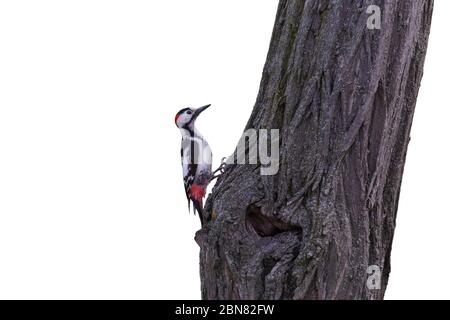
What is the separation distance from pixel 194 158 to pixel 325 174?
4.31ft

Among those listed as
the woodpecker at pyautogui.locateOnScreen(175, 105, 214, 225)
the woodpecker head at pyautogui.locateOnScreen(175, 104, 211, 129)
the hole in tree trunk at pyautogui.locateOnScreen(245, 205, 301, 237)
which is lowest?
the hole in tree trunk at pyautogui.locateOnScreen(245, 205, 301, 237)

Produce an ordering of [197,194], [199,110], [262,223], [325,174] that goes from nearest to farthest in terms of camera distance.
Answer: [325,174], [262,223], [197,194], [199,110]

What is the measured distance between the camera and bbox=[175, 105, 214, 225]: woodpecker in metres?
5.77

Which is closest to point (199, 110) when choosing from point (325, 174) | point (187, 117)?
point (187, 117)

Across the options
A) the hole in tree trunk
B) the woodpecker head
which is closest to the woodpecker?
the woodpecker head

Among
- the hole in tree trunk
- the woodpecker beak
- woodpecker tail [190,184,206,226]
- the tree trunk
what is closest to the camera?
the tree trunk

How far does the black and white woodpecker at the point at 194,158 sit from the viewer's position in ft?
18.9

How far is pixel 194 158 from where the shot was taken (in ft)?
19.2

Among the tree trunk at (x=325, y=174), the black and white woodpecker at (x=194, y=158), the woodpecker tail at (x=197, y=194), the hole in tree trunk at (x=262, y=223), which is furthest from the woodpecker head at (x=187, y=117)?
the hole in tree trunk at (x=262, y=223)

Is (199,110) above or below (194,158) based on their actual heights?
above

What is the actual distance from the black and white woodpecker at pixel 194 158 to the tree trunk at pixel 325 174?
803mm

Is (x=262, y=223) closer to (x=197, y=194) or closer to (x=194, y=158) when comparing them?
(x=197, y=194)

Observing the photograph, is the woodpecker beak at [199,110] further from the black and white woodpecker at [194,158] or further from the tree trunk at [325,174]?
the tree trunk at [325,174]

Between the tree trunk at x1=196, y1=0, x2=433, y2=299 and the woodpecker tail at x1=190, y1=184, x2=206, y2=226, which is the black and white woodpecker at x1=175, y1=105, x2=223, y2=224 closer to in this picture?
the woodpecker tail at x1=190, y1=184, x2=206, y2=226
